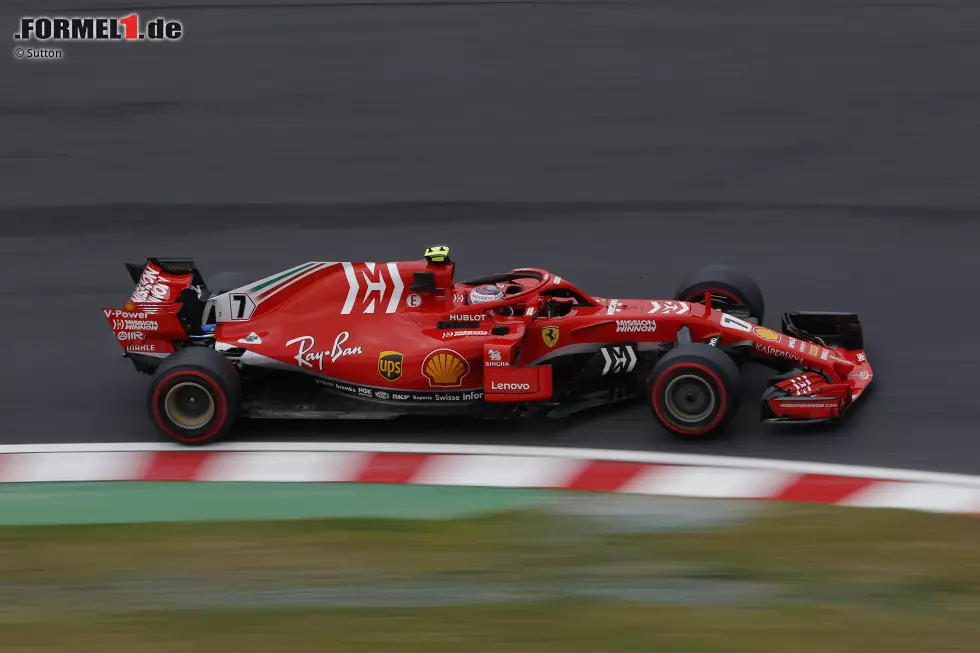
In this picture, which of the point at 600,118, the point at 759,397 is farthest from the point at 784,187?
the point at 759,397

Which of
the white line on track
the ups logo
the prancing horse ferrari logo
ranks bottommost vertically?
the white line on track

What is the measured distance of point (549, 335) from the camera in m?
10.5

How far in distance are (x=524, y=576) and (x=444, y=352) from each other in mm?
3468

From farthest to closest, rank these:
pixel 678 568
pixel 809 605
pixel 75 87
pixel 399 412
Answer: pixel 75 87 → pixel 399 412 → pixel 678 568 → pixel 809 605

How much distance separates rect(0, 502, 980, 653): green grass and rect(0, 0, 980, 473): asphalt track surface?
2.42 m

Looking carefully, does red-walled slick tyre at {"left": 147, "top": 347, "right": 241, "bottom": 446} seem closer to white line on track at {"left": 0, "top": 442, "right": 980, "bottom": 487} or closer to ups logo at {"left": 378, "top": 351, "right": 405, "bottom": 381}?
white line on track at {"left": 0, "top": 442, "right": 980, "bottom": 487}

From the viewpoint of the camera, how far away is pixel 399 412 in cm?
1047

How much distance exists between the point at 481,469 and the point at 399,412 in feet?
3.15

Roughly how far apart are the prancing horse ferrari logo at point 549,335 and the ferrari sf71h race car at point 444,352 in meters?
0.01

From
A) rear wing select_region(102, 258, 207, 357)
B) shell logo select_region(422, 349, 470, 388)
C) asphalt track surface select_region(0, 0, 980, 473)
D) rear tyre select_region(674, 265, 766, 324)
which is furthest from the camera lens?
rear tyre select_region(674, 265, 766, 324)

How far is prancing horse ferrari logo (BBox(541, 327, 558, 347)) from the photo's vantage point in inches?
414

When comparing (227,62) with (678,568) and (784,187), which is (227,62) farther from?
(678,568)

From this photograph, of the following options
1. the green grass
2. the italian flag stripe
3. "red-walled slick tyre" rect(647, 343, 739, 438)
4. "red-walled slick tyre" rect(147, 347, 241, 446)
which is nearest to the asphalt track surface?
"red-walled slick tyre" rect(647, 343, 739, 438)

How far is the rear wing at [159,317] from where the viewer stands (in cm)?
1074
